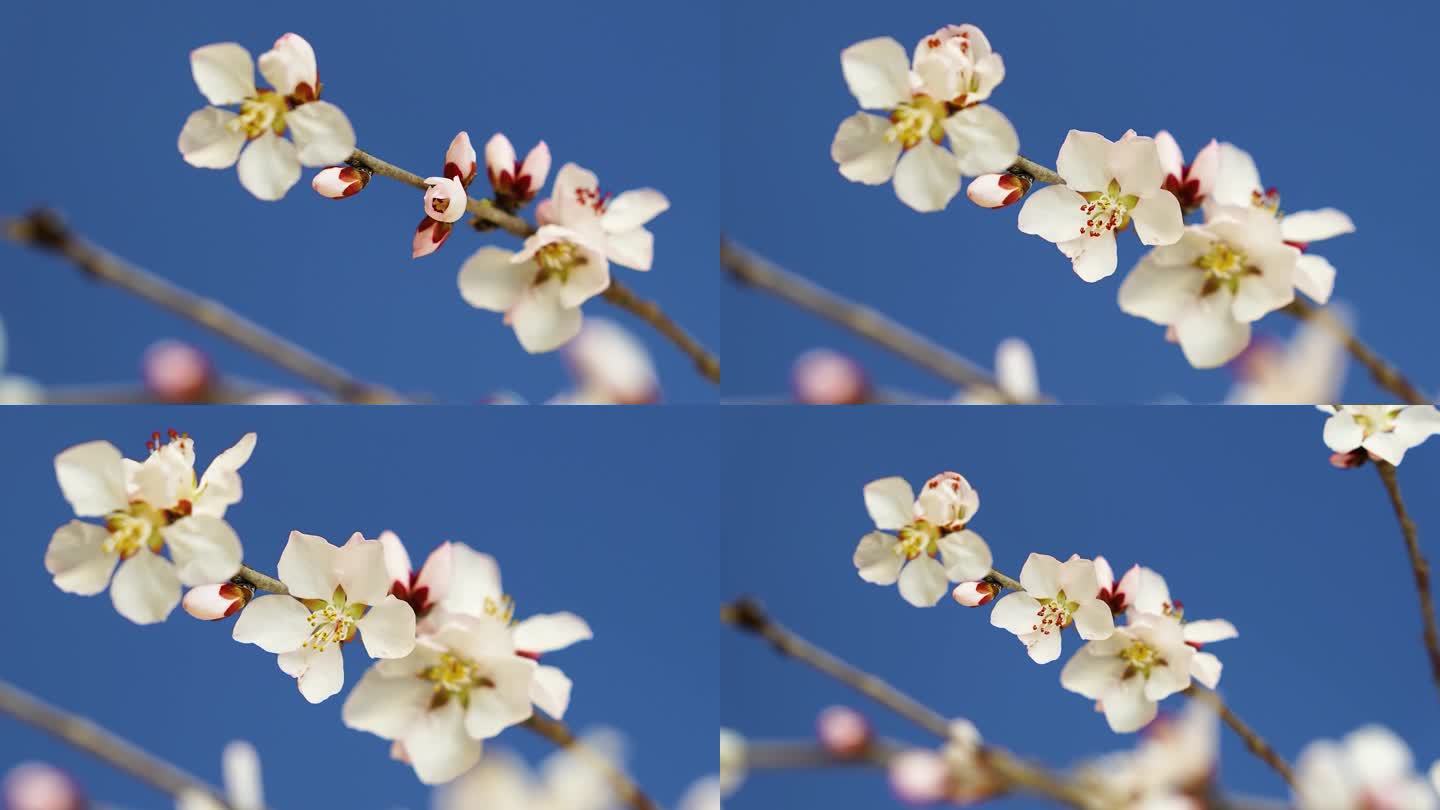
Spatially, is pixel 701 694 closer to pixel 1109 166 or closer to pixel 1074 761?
pixel 1074 761

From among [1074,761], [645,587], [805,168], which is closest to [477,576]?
[645,587]

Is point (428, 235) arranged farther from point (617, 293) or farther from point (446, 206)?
point (617, 293)

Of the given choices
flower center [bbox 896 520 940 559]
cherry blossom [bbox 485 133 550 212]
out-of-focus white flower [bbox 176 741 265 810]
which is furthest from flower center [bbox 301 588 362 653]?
flower center [bbox 896 520 940 559]

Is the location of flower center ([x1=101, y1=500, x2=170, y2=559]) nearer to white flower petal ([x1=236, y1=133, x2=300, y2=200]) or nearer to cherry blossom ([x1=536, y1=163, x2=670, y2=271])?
white flower petal ([x1=236, y1=133, x2=300, y2=200])

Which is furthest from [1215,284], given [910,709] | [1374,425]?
[910,709]

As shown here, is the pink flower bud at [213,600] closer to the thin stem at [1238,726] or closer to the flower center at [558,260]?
the flower center at [558,260]
